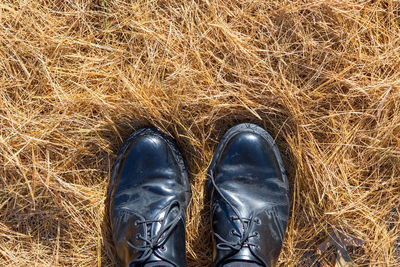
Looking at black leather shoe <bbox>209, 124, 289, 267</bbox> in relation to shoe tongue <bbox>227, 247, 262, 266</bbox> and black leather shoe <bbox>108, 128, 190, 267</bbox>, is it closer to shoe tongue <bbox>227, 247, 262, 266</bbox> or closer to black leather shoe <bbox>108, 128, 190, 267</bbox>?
shoe tongue <bbox>227, 247, 262, 266</bbox>

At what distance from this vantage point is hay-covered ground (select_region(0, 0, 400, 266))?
4.79 ft

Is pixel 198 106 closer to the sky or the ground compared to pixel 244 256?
closer to the sky

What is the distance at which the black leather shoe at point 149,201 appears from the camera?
1.46 m

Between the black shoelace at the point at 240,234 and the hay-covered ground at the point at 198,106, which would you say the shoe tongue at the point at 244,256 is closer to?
the black shoelace at the point at 240,234

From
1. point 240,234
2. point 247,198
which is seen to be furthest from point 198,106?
point 240,234

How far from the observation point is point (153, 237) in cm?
147

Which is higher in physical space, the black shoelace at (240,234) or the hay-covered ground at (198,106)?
the hay-covered ground at (198,106)

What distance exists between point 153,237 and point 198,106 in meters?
0.60

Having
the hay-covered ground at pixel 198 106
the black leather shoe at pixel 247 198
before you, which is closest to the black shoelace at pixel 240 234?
the black leather shoe at pixel 247 198

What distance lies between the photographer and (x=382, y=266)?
1520mm

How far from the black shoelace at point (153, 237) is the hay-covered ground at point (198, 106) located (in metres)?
0.13

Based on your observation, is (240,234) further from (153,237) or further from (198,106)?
(198,106)

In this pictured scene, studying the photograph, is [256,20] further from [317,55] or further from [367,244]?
[367,244]

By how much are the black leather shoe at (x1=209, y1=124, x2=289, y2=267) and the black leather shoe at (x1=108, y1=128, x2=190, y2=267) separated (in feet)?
0.53
